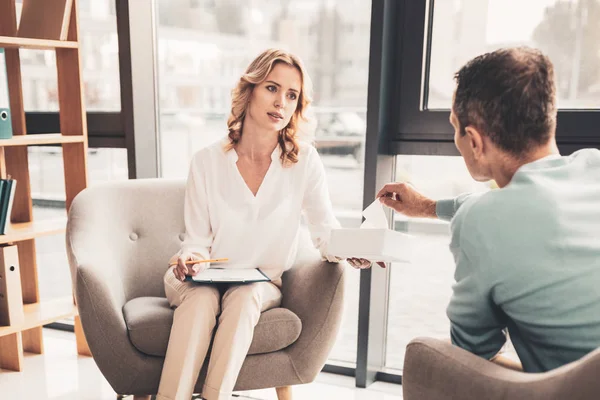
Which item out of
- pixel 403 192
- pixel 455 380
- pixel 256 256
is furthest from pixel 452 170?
pixel 455 380

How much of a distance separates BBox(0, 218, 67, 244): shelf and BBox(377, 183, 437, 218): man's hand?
159 centimetres

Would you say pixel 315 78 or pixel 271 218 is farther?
pixel 315 78

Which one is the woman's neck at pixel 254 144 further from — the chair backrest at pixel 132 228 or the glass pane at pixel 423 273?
the glass pane at pixel 423 273

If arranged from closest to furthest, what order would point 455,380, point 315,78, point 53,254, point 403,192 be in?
point 455,380 < point 403,192 < point 315,78 < point 53,254

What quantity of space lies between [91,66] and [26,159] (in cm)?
63

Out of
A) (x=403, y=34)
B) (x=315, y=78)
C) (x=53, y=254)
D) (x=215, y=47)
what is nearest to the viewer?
(x=403, y=34)

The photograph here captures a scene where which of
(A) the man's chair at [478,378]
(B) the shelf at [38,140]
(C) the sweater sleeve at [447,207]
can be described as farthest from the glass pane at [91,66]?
(A) the man's chair at [478,378]

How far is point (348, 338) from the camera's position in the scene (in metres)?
2.74

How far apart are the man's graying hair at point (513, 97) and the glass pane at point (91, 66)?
7.13ft

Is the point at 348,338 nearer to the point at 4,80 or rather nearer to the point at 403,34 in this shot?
the point at 403,34

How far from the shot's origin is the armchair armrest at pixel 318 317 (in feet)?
5.90

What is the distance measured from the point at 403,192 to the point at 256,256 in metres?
0.61

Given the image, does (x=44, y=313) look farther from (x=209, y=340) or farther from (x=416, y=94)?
(x=416, y=94)

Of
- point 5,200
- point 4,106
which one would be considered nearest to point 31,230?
point 5,200
